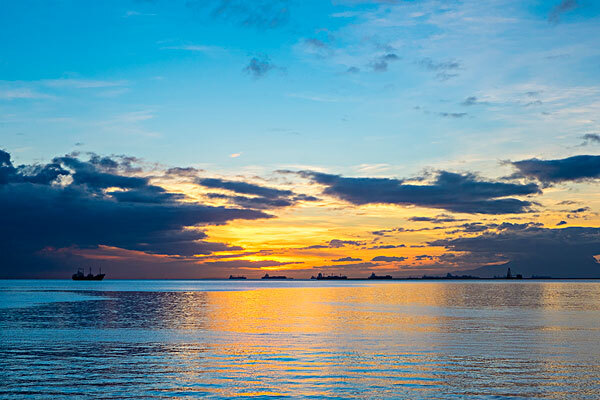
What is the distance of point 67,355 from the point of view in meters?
42.1

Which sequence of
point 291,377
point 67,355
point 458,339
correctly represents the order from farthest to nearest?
1. point 458,339
2. point 67,355
3. point 291,377

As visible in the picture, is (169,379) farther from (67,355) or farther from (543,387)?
(543,387)

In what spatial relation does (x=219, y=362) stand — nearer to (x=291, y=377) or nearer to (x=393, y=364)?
(x=291, y=377)

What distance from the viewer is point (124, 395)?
2925cm

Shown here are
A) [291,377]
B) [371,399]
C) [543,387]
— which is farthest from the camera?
[291,377]

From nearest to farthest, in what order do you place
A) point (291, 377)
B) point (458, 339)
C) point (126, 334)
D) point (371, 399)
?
1. point (371, 399)
2. point (291, 377)
3. point (458, 339)
4. point (126, 334)

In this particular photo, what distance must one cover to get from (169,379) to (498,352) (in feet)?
86.6

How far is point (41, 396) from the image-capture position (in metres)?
28.9

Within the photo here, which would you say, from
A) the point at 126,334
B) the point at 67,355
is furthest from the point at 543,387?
the point at 126,334

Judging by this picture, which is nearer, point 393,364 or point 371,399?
point 371,399

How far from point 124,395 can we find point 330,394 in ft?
36.5

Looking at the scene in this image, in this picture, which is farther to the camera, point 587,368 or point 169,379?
point 587,368

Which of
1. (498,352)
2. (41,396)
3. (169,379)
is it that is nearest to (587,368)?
(498,352)

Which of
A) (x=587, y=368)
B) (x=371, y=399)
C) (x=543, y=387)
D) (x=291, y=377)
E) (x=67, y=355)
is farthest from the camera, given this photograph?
(x=67, y=355)
